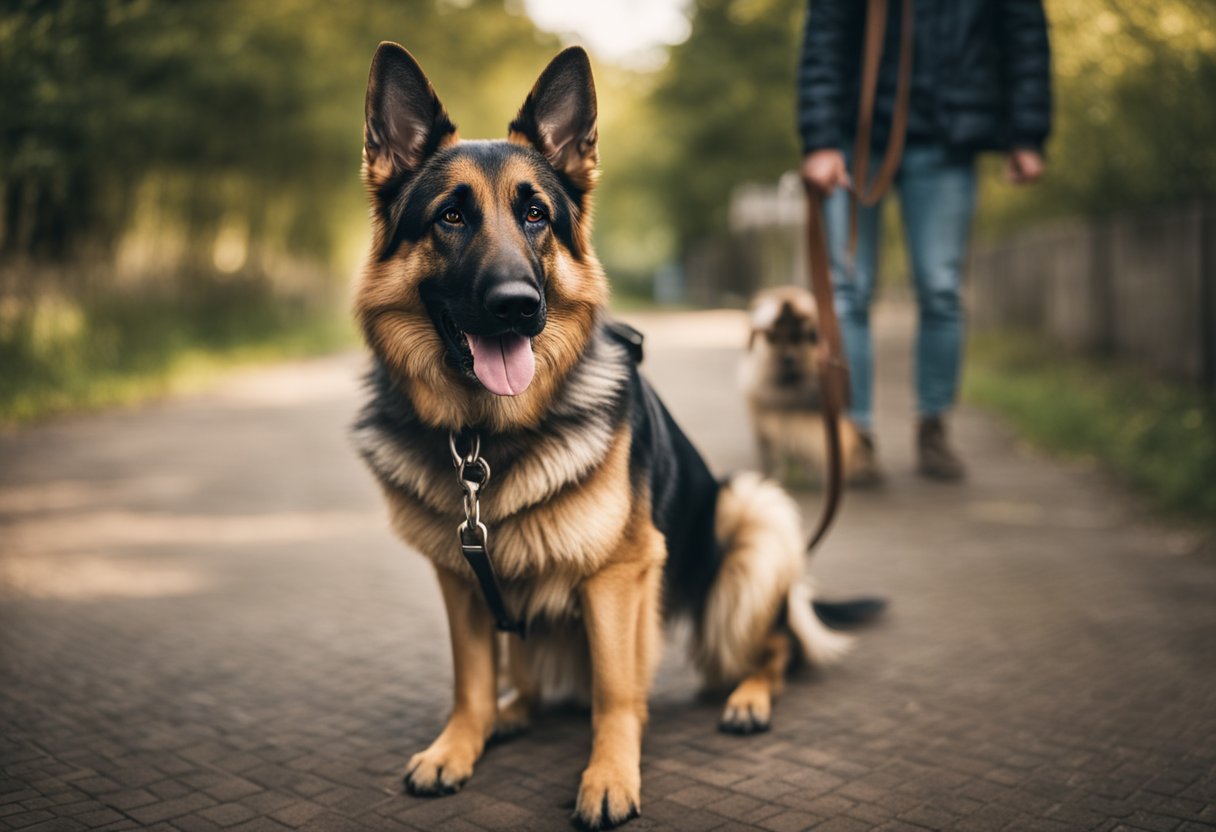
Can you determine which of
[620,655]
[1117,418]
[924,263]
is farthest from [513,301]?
[1117,418]

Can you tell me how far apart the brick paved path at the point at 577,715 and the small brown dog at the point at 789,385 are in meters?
0.47

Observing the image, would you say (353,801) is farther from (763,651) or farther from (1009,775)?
(1009,775)

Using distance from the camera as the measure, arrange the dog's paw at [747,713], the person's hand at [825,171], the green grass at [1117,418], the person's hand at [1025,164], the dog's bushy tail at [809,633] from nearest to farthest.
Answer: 1. the dog's paw at [747,713]
2. the dog's bushy tail at [809,633]
3. the person's hand at [825,171]
4. the person's hand at [1025,164]
5. the green grass at [1117,418]

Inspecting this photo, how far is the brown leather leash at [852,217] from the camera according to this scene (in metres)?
3.70

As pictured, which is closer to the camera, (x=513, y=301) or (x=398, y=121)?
(x=513, y=301)

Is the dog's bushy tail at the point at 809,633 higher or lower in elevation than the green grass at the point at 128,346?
lower

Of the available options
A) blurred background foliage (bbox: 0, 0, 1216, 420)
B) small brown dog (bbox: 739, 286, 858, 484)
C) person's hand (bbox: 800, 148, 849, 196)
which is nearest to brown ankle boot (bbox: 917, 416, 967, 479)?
small brown dog (bbox: 739, 286, 858, 484)

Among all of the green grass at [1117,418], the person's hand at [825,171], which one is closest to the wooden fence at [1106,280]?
the green grass at [1117,418]

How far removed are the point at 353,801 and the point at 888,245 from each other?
20043 millimetres

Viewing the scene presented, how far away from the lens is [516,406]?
2.58 meters

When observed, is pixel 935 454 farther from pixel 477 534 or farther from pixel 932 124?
pixel 477 534

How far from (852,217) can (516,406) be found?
2474mm

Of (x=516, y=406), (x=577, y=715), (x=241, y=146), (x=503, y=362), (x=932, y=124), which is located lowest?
(x=577, y=715)

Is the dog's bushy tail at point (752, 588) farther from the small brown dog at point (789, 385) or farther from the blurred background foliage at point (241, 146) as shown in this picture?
the blurred background foliage at point (241, 146)
